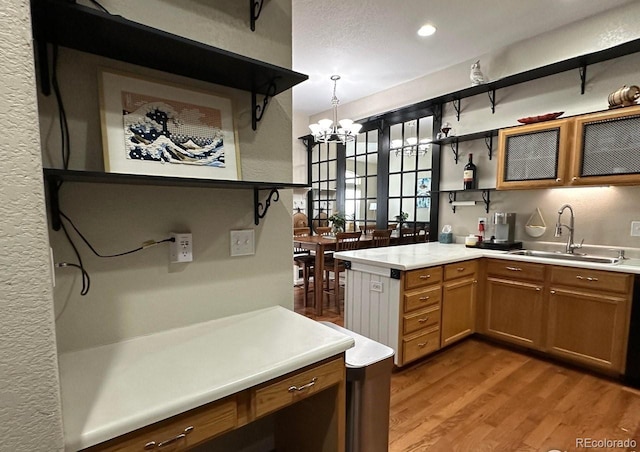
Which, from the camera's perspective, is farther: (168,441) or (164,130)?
(164,130)

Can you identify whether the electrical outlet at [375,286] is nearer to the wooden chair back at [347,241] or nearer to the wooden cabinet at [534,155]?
the wooden chair back at [347,241]

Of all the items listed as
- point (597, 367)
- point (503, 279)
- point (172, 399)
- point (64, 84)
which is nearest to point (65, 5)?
point (64, 84)

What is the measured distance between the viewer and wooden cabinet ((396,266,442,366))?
2338 mm

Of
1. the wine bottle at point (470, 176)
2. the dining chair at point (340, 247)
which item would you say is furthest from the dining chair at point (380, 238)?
the wine bottle at point (470, 176)

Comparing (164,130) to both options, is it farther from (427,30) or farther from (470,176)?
(470,176)

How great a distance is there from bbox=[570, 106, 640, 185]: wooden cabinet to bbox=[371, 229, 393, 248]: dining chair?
75.6 inches

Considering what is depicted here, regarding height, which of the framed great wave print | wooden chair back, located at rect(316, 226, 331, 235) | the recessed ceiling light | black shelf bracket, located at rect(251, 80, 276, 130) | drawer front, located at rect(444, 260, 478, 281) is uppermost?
the recessed ceiling light

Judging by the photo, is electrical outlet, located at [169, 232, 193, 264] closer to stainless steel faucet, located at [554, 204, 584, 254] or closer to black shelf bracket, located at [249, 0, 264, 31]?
black shelf bracket, located at [249, 0, 264, 31]

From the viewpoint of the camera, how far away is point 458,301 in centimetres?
274

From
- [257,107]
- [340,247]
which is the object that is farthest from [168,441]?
[340,247]

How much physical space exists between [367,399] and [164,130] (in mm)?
1350

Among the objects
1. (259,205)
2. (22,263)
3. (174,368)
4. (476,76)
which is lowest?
(174,368)

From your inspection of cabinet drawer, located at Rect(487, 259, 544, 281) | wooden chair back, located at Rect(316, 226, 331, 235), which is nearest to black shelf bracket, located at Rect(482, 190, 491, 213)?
cabinet drawer, located at Rect(487, 259, 544, 281)

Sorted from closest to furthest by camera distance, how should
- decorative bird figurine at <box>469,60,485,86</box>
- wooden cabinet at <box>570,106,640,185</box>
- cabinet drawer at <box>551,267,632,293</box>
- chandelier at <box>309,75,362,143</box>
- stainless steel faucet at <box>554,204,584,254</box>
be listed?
cabinet drawer at <box>551,267,632,293</box>, wooden cabinet at <box>570,106,640,185</box>, stainless steel faucet at <box>554,204,584,254</box>, decorative bird figurine at <box>469,60,485,86</box>, chandelier at <box>309,75,362,143</box>
